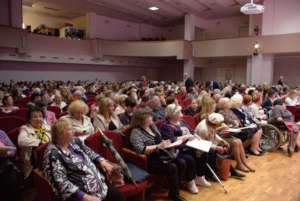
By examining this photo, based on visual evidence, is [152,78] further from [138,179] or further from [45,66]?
[138,179]

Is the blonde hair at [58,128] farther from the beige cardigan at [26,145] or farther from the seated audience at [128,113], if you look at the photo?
the seated audience at [128,113]

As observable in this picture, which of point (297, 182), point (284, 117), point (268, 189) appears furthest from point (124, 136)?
point (284, 117)

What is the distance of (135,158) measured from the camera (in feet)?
8.55

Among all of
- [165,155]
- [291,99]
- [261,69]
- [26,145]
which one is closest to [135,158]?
[165,155]

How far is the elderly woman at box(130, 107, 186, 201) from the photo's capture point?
256 cm

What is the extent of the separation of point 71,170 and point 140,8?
47.4 feet

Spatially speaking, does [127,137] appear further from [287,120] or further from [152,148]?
[287,120]

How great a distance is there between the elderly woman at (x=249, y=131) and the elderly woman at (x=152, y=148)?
77.6 inches

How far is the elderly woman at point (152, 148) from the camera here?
2559 millimetres

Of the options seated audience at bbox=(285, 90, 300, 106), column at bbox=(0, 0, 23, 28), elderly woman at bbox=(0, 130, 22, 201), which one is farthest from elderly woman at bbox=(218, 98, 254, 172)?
column at bbox=(0, 0, 23, 28)

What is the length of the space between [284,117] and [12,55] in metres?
12.9

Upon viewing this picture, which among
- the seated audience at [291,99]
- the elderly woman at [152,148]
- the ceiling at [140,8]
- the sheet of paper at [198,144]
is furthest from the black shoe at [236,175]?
the ceiling at [140,8]

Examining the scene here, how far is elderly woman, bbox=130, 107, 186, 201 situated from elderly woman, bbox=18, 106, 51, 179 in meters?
1.08

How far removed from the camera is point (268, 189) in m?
3.06
